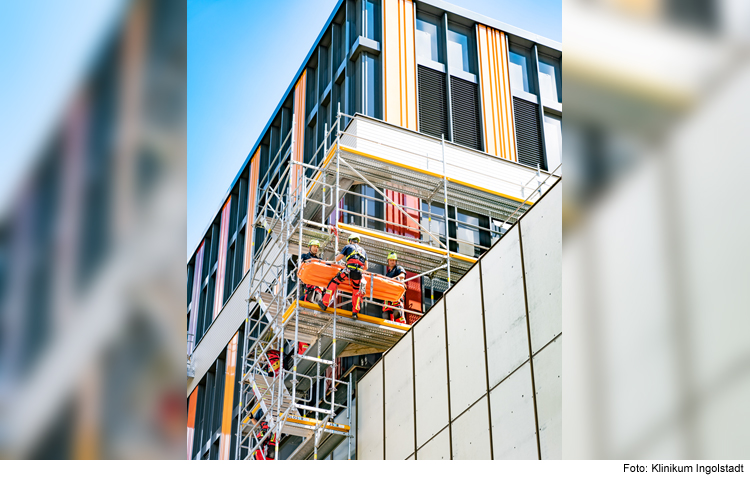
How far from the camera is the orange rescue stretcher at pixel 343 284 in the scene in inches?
695

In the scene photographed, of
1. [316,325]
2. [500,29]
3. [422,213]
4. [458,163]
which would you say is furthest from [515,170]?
[316,325]

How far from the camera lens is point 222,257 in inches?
1341

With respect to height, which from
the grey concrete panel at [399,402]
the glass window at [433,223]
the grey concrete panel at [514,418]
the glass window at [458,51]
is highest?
the glass window at [458,51]

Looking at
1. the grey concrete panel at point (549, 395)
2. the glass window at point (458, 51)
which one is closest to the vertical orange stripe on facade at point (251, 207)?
the glass window at point (458, 51)

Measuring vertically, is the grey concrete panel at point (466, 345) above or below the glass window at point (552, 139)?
below

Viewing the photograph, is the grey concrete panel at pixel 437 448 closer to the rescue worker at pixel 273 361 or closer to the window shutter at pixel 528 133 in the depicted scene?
the rescue worker at pixel 273 361

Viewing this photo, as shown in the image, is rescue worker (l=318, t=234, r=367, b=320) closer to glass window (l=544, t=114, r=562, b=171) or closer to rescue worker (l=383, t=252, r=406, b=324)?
rescue worker (l=383, t=252, r=406, b=324)

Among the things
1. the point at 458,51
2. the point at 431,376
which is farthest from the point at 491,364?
the point at 458,51

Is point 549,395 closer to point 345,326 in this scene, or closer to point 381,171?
point 345,326

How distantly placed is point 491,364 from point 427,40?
624 inches

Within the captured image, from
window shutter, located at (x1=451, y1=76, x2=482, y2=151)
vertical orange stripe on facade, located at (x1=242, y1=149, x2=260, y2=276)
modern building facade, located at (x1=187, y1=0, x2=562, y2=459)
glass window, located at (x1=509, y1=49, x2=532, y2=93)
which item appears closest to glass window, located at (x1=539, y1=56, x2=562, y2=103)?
modern building facade, located at (x1=187, y1=0, x2=562, y2=459)

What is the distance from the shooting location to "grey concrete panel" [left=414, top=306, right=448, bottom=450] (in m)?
14.0

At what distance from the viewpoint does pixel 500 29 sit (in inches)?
1076

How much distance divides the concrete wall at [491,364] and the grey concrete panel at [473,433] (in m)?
0.02
